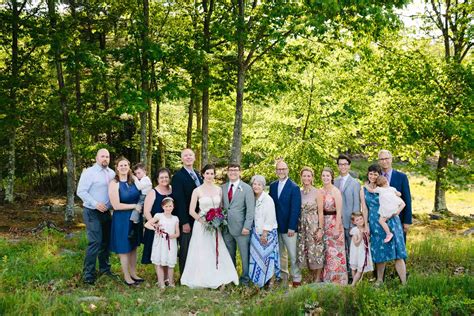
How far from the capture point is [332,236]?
7535 mm

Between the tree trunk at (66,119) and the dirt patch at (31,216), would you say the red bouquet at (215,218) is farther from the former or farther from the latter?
the tree trunk at (66,119)

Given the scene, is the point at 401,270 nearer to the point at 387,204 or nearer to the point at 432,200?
the point at 387,204

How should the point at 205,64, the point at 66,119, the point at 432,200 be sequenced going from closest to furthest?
1. the point at 205,64
2. the point at 66,119
3. the point at 432,200

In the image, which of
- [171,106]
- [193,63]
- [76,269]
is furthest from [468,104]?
[171,106]

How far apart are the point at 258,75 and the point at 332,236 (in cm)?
815

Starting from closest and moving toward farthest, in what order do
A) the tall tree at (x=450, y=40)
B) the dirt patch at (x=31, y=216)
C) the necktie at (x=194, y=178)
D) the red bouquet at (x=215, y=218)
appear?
1. the red bouquet at (x=215, y=218)
2. the necktie at (x=194, y=178)
3. the dirt patch at (x=31, y=216)
4. the tall tree at (x=450, y=40)

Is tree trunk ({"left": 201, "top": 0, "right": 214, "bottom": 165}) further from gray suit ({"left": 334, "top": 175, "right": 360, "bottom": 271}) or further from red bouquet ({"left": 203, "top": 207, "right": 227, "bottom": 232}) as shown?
gray suit ({"left": 334, "top": 175, "right": 360, "bottom": 271})

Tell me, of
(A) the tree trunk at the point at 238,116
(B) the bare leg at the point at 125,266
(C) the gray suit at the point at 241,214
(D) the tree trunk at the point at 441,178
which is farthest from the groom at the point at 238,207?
(D) the tree trunk at the point at 441,178

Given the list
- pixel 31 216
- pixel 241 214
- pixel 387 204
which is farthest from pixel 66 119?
pixel 387 204

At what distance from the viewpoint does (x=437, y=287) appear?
6316 mm

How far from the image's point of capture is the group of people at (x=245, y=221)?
24.4ft

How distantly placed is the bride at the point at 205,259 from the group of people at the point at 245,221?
2cm

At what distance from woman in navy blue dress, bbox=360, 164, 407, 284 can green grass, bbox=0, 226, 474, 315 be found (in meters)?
0.40

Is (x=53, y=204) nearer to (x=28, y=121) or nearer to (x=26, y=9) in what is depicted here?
(x=28, y=121)
